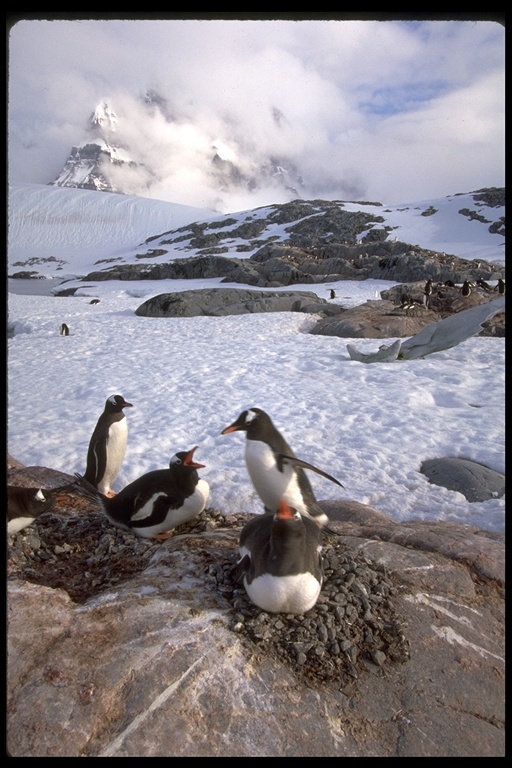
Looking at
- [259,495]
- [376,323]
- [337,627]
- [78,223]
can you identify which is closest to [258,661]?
[337,627]

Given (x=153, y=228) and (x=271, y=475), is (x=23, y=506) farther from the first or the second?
(x=153, y=228)

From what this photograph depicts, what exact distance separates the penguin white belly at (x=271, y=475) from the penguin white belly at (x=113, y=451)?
1829mm

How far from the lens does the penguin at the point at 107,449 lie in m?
4.52

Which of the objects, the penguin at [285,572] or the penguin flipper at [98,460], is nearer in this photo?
the penguin at [285,572]

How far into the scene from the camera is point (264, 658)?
6.35ft

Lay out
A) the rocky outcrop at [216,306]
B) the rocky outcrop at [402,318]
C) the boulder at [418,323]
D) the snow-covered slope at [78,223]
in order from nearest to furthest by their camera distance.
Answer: the boulder at [418,323] → the rocky outcrop at [402,318] → the rocky outcrop at [216,306] → the snow-covered slope at [78,223]

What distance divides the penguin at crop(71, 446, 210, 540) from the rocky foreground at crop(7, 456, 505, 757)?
1.55ft

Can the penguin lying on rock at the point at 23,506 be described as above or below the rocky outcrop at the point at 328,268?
below

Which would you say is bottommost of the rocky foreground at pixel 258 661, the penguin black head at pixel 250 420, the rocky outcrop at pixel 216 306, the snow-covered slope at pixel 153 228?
the rocky foreground at pixel 258 661

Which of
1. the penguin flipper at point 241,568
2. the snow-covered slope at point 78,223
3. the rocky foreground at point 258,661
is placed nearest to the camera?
the rocky foreground at point 258,661

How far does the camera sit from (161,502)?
3318 millimetres

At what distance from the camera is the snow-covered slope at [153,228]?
45281 mm

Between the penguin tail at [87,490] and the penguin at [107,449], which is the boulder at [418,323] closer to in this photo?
the penguin at [107,449]

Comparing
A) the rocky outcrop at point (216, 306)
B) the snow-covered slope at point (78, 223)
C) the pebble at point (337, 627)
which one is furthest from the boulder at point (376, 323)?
the snow-covered slope at point (78, 223)
